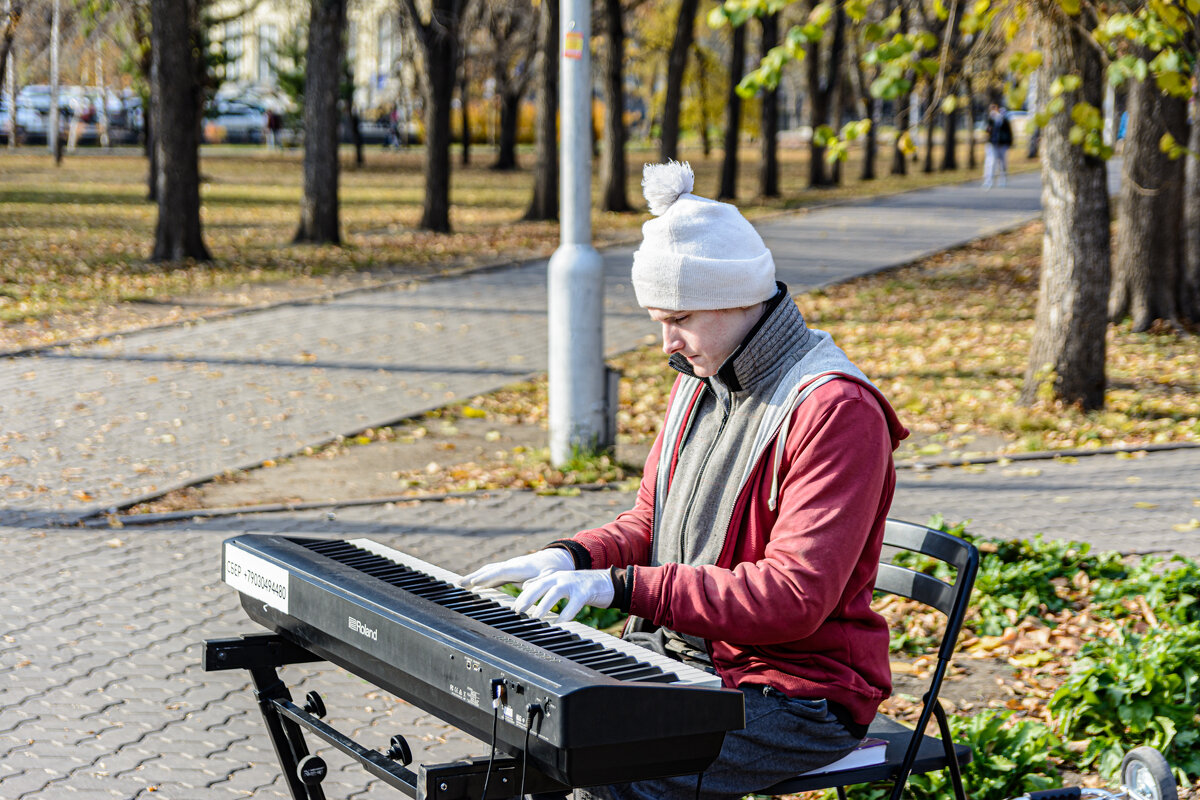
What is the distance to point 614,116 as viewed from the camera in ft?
79.8

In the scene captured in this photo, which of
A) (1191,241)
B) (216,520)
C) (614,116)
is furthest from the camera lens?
(614,116)

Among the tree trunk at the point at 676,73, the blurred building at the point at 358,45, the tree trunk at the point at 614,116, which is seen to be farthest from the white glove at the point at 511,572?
the blurred building at the point at 358,45

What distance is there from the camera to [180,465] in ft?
26.0

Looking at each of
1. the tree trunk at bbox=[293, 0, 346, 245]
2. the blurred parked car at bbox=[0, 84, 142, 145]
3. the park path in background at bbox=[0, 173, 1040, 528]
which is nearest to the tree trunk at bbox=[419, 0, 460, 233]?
the tree trunk at bbox=[293, 0, 346, 245]

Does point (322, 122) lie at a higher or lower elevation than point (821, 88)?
lower

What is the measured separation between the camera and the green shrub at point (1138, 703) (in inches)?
154

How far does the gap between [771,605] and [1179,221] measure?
10.9 m

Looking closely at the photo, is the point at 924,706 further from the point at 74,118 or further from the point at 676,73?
the point at 74,118

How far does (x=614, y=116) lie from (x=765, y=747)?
2259 centimetres

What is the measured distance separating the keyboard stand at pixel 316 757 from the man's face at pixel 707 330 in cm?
93

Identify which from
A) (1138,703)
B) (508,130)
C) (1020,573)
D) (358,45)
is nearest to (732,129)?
(508,130)

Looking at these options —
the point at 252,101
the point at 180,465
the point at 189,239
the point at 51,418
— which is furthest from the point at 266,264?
the point at 252,101

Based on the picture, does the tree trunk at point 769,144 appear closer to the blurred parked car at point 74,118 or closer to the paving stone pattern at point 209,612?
the paving stone pattern at point 209,612

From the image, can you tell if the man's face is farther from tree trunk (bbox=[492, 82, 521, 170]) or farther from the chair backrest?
tree trunk (bbox=[492, 82, 521, 170])
